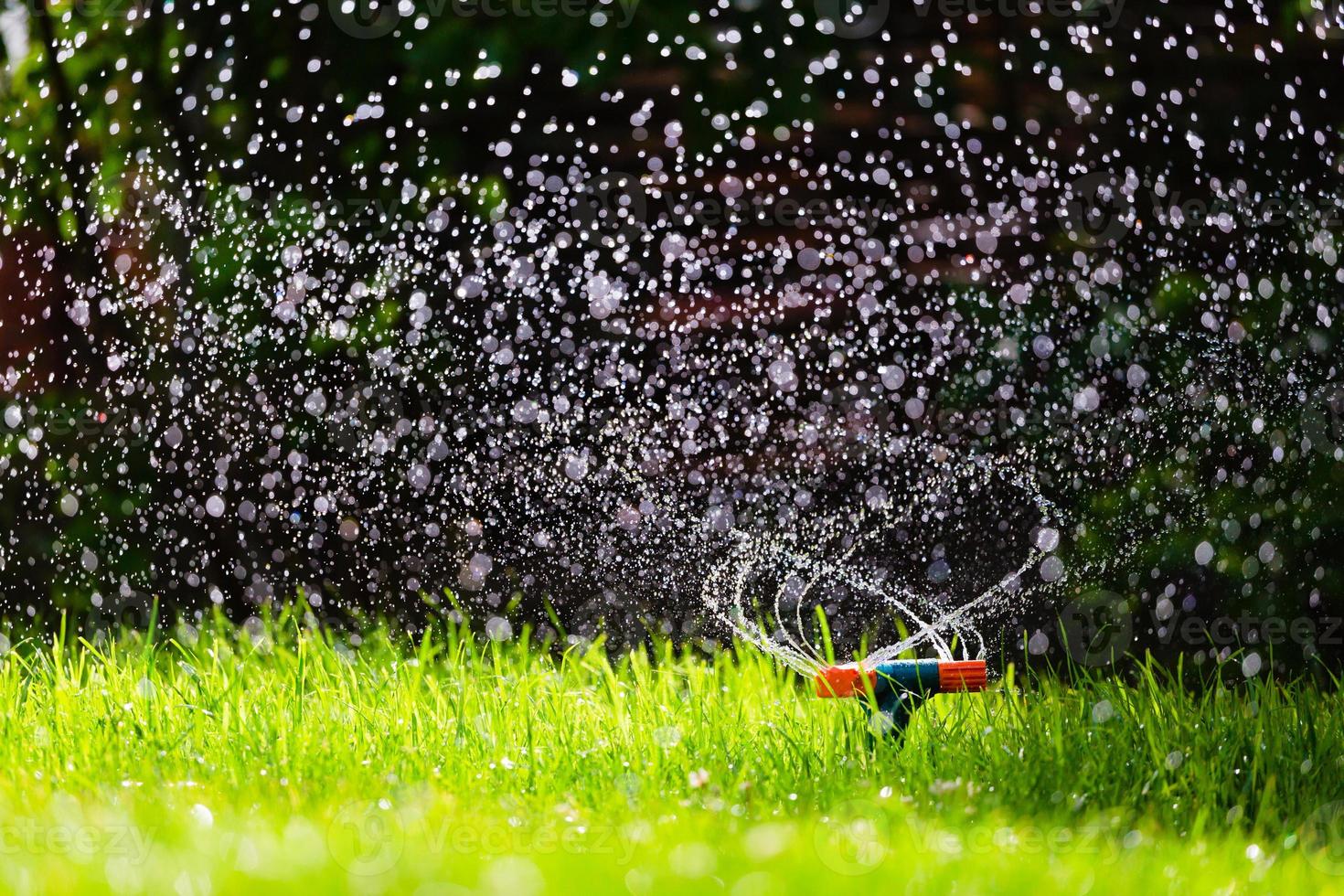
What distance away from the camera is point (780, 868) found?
1.67m

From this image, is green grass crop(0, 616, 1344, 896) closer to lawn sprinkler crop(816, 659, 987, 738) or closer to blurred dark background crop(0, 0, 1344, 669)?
lawn sprinkler crop(816, 659, 987, 738)

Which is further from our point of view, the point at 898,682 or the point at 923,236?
the point at 923,236

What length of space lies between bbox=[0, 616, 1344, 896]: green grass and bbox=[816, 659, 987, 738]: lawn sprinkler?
80mm

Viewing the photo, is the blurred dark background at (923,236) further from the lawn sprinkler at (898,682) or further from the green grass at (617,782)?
the lawn sprinkler at (898,682)

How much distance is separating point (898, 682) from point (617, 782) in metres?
0.60

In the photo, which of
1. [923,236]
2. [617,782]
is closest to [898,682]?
[617,782]

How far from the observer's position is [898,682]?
2609 mm

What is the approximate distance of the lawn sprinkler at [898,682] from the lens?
252 centimetres

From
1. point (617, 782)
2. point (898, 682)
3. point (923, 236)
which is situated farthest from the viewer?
point (923, 236)

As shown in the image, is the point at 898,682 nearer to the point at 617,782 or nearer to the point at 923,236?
the point at 617,782

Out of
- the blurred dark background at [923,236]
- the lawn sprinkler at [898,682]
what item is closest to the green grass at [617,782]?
the lawn sprinkler at [898,682]

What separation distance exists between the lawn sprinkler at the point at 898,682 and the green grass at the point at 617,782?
80mm

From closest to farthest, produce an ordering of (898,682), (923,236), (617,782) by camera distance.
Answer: (617,782) < (898,682) < (923,236)

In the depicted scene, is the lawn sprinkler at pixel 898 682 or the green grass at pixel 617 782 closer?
the green grass at pixel 617 782
